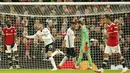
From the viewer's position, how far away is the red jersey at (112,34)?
1941 cm

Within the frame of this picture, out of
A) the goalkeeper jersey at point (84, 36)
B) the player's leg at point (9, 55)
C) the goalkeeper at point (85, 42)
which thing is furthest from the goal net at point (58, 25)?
the goalkeeper jersey at point (84, 36)

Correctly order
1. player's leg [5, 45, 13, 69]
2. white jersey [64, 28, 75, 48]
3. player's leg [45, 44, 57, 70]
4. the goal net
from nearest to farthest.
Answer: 1. player's leg [45, 44, 57, 70]
2. white jersey [64, 28, 75, 48]
3. the goal net
4. player's leg [5, 45, 13, 69]

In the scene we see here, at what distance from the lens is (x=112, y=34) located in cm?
1952

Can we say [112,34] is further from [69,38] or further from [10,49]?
[10,49]

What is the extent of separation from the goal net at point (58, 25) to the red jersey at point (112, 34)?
1322 mm

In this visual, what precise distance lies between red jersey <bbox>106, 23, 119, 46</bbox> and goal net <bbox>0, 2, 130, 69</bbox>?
52.1 inches

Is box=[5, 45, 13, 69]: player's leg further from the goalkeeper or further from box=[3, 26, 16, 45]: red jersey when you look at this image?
the goalkeeper

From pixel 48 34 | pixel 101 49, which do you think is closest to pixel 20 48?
pixel 48 34

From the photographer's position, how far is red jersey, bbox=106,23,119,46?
19.4 m

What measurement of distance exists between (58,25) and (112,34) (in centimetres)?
267

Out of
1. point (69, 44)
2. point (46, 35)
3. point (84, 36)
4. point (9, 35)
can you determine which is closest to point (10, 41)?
point (9, 35)

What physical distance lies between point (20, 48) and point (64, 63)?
6.43 ft

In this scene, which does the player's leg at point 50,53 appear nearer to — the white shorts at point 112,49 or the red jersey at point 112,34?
the white shorts at point 112,49

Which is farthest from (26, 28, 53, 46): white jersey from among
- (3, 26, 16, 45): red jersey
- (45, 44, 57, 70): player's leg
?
(3, 26, 16, 45): red jersey
